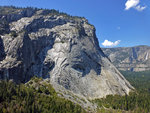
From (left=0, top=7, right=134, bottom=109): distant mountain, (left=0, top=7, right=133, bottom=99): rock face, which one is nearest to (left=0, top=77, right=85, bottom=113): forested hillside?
(left=0, top=7, right=134, bottom=109): distant mountain

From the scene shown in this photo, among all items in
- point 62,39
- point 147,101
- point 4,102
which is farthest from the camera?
point 62,39

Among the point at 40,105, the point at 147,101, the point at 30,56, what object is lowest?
the point at 147,101

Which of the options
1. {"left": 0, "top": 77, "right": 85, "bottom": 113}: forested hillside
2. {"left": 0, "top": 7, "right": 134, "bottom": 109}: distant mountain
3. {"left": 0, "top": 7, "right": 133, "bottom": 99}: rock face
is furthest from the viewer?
{"left": 0, "top": 7, "right": 133, "bottom": 99}: rock face

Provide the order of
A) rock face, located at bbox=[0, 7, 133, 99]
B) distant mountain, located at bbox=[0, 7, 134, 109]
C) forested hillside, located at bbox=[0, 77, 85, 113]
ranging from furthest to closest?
rock face, located at bbox=[0, 7, 133, 99] → distant mountain, located at bbox=[0, 7, 134, 109] → forested hillside, located at bbox=[0, 77, 85, 113]

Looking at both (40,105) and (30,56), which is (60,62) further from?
(40,105)

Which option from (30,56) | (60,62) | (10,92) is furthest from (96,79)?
(10,92)

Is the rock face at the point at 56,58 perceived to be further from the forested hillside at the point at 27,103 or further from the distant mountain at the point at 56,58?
the forested hillside at the point at 27,103

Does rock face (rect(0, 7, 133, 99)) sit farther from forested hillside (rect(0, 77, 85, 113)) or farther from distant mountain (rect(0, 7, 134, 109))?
forested hillside (rect(0, 77, 85, 113))

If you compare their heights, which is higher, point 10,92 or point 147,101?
point 10,92

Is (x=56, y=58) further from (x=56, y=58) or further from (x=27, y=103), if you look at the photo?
(x=27, y=103)
